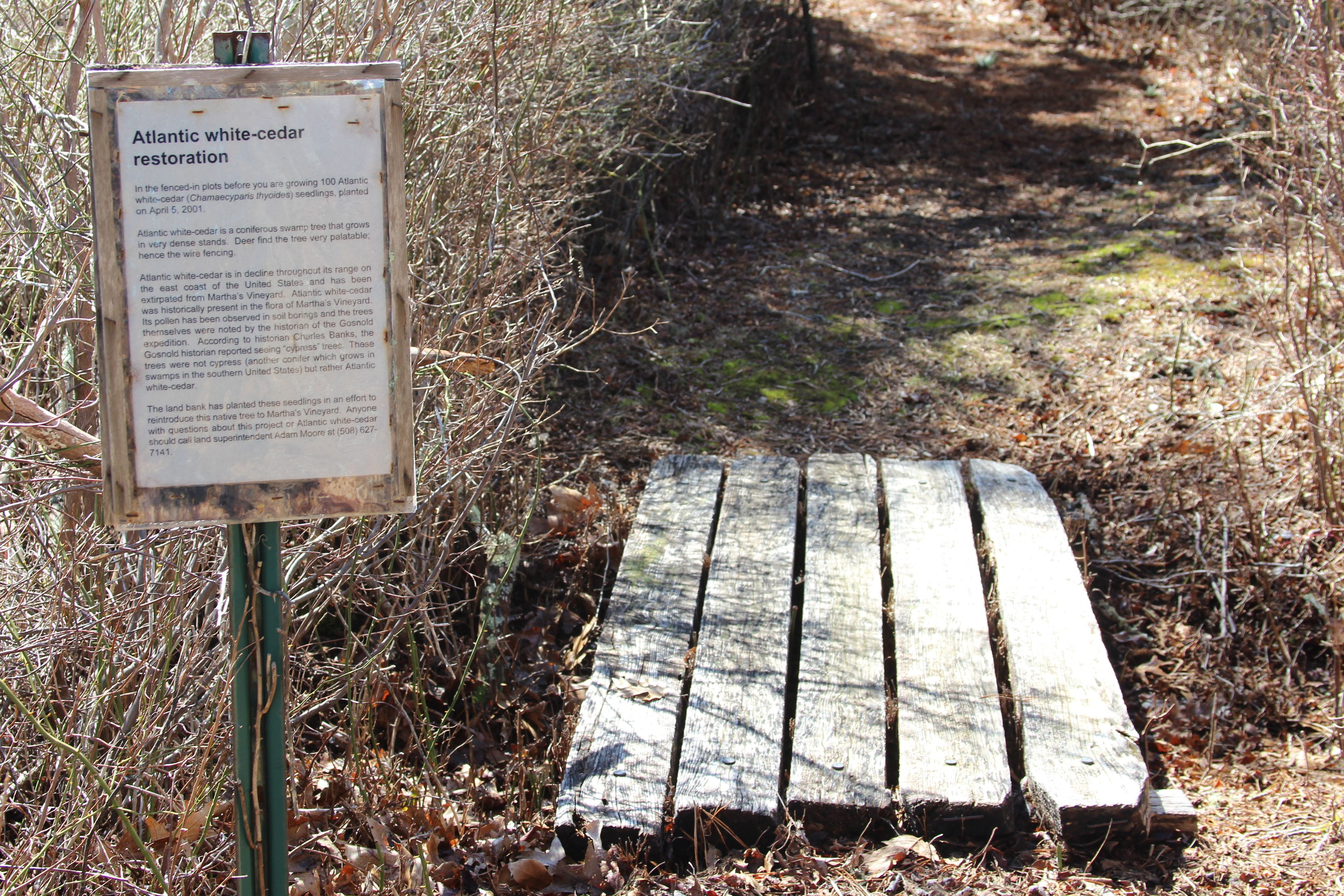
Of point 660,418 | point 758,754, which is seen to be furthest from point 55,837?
point 660,418

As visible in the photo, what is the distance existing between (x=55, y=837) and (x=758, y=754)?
1428 millimetres

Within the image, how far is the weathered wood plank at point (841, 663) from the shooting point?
2412 mm

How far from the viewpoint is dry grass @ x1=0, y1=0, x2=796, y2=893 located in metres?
2.07

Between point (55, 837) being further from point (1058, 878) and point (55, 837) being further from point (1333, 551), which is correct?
point (1333, 551)

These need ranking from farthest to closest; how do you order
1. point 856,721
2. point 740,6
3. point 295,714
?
point 740,6 → point 856,721 → point 295,714

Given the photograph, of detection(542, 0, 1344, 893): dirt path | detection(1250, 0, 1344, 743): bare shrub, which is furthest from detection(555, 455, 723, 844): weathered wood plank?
detection(1250, 0, 1344, 743): bare shrub

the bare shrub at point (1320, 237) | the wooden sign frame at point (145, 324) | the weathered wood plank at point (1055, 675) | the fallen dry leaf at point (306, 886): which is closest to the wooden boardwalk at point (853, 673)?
the weathered wood plank at point (1055, 675)

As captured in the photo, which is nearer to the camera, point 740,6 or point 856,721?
point 856,721

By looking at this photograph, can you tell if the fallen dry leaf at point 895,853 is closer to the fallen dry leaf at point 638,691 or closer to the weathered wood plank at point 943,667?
the weathered wood plank at point 943,667

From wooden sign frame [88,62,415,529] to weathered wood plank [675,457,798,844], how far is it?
112 centimetres

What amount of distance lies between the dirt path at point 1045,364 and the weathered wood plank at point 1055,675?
126 millimetres

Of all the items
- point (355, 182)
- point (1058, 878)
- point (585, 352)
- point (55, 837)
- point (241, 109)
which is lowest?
point (1058, 878)

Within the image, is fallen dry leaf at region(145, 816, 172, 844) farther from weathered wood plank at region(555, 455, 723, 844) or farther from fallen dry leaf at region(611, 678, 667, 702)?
fallen dry leaf at region(611, 678, 667, 702)

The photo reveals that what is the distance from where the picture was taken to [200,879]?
2.09 m
